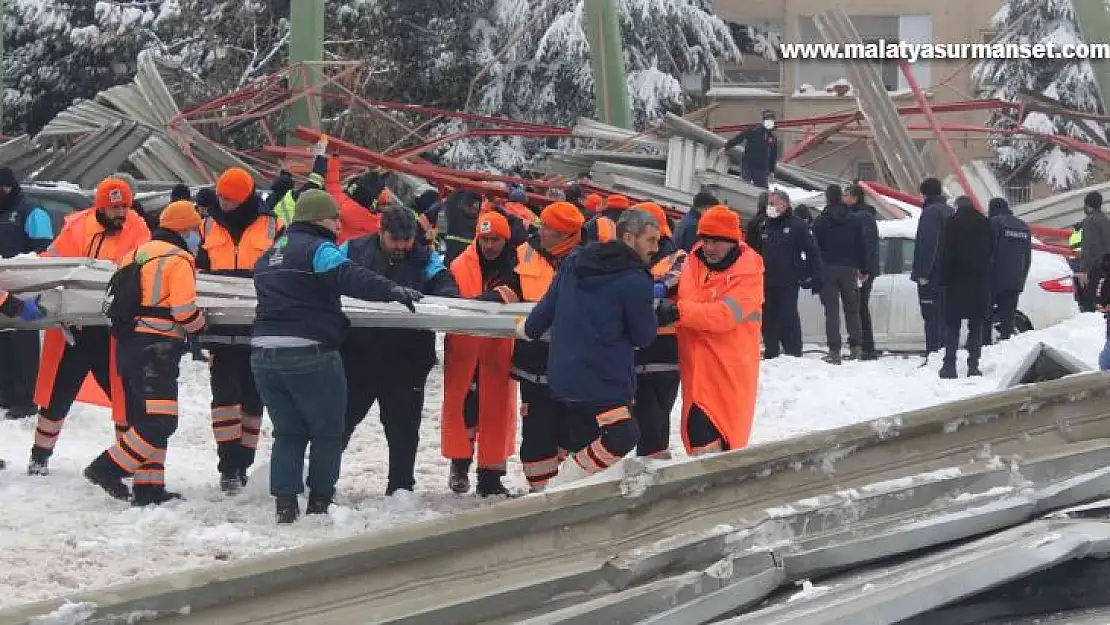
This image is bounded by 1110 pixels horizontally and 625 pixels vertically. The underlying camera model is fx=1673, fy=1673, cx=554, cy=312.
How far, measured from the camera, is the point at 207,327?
939 cm

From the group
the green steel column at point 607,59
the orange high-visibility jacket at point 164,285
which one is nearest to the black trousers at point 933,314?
the orange high-visibility jacket at point 164,285

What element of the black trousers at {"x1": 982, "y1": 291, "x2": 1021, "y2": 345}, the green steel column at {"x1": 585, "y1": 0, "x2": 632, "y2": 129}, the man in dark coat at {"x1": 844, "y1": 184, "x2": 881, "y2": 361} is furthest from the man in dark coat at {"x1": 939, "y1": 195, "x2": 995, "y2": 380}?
the green steel column at {"x1": 585, "y1": 0, "x2": 632, "y2": 129}

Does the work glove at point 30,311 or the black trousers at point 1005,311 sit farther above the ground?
the work glove at point 30,311

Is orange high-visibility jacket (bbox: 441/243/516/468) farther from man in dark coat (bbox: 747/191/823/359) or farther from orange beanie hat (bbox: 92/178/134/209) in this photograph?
man in dark coat (bbox: 747/191/823/359)

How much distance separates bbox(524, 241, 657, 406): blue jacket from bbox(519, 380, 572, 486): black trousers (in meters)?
0.90

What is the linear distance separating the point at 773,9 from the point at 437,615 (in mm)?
35956

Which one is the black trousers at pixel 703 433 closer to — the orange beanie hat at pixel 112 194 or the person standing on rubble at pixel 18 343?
the orange beanie hat at pixel 112 194

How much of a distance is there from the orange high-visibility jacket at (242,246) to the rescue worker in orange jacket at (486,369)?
1140 mm

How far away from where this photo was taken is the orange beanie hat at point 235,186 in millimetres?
9414

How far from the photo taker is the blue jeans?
27.4 ft

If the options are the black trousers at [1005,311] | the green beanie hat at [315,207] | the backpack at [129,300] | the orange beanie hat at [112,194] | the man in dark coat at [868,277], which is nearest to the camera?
the green beanie hat at [315,207]

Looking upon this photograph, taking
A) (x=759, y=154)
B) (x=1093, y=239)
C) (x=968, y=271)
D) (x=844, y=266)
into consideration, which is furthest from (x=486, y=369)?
(x=759, y=154)

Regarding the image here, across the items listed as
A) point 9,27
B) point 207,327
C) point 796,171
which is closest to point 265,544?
point 207,327

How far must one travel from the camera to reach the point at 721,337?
8.18m
